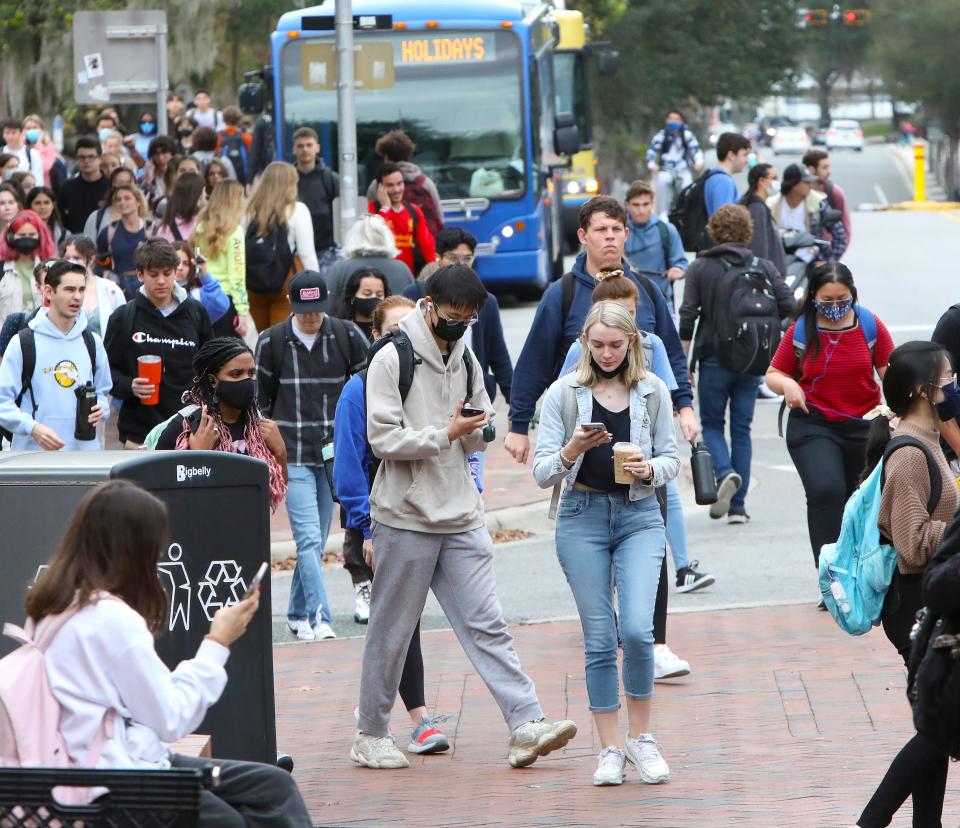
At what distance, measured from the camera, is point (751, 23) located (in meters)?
49.2

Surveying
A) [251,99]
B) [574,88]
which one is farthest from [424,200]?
[574,88]

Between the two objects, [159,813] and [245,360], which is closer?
[159,813]

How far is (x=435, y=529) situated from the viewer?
22.1ft

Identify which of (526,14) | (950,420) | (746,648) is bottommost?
(746,648)

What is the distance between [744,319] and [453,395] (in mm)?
4591

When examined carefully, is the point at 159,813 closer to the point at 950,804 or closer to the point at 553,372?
the point at 950,804

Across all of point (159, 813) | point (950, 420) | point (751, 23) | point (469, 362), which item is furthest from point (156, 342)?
point (751, 23)

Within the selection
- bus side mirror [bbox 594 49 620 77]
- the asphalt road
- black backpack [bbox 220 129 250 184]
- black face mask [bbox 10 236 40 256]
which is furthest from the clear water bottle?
bus side mirror [bbox 594 49 620 77]

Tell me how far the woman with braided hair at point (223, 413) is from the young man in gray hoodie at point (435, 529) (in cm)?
60

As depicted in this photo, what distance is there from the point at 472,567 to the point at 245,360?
117 centimetres

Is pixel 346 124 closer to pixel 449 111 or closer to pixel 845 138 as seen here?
pixel 449 111

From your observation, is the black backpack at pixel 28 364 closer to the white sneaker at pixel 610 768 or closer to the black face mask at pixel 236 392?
the black face mask at pixel 236 392

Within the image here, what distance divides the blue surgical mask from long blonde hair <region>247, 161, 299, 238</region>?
5156 mm

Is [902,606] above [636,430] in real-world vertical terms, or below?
below
